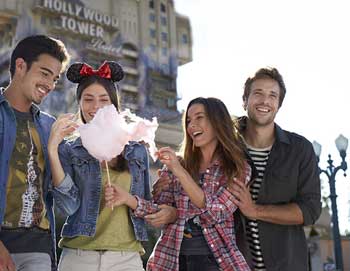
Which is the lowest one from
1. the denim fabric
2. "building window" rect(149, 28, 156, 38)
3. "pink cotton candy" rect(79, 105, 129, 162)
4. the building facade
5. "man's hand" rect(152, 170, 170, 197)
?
the denim fabric

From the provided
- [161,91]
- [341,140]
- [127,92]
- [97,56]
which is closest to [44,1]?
[97,56]

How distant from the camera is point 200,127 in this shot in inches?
147

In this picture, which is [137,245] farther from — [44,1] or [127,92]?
[127,92]

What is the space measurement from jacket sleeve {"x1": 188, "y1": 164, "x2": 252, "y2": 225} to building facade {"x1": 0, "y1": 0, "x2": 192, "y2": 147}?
41357mm

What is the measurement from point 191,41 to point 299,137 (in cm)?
6134

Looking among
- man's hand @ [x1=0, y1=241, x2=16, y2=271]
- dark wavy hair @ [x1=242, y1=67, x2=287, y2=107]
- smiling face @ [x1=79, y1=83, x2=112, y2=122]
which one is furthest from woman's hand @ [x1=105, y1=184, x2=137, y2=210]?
dark wavy hair @ [x1=242, y1=67, x2=287, y2=107]

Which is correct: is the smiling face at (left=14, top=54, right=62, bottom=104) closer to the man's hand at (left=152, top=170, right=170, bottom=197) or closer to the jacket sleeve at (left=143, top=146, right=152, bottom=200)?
the jacket sleeve at (left=143, top=146, right=152, bottom=200)

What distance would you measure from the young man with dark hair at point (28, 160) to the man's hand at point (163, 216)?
0.66 m

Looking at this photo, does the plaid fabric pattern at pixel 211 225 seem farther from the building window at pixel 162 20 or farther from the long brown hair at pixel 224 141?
the building window at pixel 162 20

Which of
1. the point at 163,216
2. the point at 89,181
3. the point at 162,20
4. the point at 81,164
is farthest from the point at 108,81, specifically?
the point at 162,20

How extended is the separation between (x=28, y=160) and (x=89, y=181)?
0.41 metres

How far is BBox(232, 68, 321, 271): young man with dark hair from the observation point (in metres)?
3.70

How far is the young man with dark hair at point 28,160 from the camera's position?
3.35m

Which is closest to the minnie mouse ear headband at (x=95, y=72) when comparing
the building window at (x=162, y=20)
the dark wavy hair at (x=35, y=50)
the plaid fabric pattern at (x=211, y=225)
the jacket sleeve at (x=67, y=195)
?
the dark wavy hair at (x=35, y=50)
